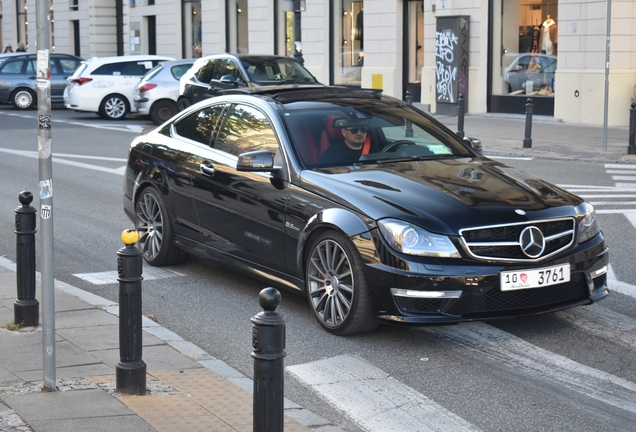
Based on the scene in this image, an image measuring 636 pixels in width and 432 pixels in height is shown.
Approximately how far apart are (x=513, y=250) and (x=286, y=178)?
1738 millimetres

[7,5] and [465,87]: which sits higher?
[7,5]

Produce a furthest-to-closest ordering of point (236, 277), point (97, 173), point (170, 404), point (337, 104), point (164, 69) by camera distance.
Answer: point (164, 69)
point (97, 173)
point (236, 277)
point (337, 104)
point (170, 404)

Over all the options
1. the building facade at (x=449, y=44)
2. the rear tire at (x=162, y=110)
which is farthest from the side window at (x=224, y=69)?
the rear tire at (x=162, y=110)

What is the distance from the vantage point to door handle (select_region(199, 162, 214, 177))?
7652 mm

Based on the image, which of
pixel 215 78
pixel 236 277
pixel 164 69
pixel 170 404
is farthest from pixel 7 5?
pixel 170 404

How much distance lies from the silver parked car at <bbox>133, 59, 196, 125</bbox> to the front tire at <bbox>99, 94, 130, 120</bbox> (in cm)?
199

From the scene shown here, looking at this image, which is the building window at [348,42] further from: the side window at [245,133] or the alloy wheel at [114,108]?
the side window at [245,133]

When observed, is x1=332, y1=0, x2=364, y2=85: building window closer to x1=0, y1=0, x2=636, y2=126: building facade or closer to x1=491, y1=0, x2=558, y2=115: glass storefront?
x1=0, y1=0, x2=636, y2=126: building facade

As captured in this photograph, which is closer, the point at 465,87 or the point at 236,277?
the point at 236,277

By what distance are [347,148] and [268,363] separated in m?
3.47

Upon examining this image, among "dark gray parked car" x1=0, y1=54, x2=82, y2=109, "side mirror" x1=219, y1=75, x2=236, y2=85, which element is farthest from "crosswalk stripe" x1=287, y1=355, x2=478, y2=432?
"dark gray parked car" x1=0, y1=54, x2=82, y2=109

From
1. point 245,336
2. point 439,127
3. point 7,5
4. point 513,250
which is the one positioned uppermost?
point 7,5

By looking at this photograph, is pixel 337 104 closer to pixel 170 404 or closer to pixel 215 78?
pixel 170 404

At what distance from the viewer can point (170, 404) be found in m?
5.04
